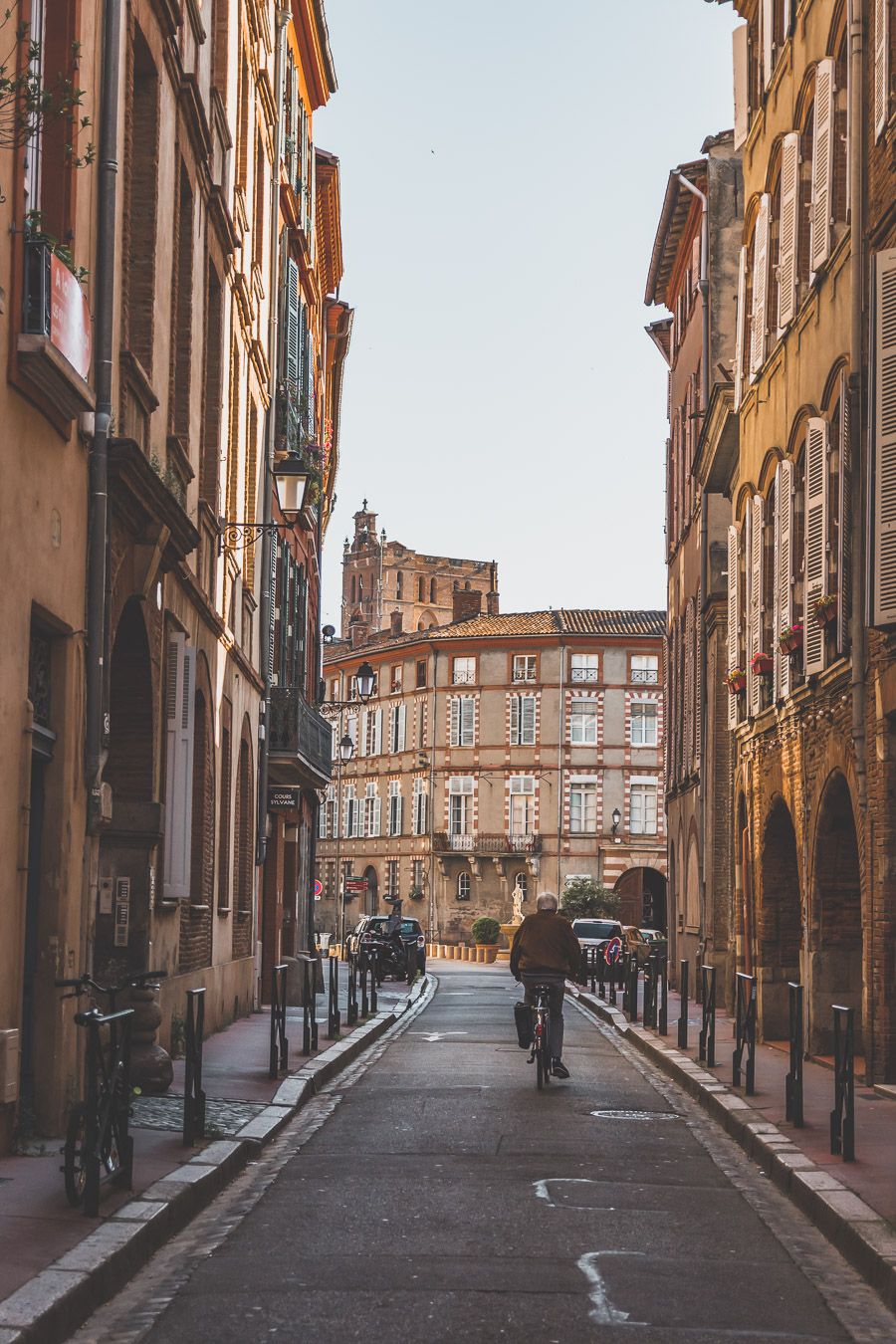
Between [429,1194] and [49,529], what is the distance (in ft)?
13.9

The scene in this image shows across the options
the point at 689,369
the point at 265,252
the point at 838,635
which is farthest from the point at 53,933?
the point at 689,369

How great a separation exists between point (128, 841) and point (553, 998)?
3950 millimetres

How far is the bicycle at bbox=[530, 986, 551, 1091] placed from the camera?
16438 mm

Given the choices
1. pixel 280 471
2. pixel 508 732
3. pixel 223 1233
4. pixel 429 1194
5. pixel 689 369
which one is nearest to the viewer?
pixel 223 1233

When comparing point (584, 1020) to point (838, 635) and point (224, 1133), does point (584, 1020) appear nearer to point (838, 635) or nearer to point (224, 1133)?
point (838, 635)

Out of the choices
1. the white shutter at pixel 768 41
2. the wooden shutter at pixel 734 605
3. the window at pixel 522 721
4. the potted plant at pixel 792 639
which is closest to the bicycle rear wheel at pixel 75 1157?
the potted plant at pixel 792 639

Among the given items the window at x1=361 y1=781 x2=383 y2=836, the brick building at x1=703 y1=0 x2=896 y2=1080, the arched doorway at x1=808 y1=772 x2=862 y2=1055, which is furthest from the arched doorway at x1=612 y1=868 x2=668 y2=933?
the arched doorway at x1=808 y1=772 x2=862 y2=1055

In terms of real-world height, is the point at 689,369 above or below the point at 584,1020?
above

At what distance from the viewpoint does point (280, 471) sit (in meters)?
21.1

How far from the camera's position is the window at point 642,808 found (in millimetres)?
Answer: 82688

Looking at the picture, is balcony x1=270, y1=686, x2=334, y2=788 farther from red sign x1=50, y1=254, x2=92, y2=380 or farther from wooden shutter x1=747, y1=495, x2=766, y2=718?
red sign x1=50, y1=254, x2=92, y2=380

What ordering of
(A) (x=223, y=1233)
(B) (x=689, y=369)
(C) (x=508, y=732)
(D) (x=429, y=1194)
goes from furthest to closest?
(C) (x=508, y=732) < (B) (x=689, y=369) < (D) (x=429, y=1194) < (A) (x=223, y=1233)

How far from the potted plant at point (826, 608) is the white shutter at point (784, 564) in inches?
88.2

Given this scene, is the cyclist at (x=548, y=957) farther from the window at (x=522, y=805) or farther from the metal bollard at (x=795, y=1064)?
the window at (x=522, y=805)
